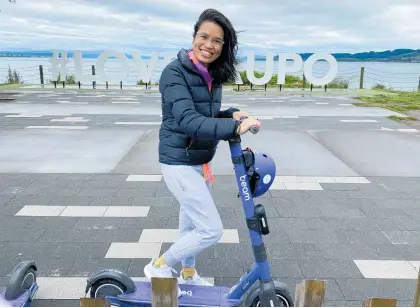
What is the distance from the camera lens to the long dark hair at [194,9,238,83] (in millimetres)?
2229

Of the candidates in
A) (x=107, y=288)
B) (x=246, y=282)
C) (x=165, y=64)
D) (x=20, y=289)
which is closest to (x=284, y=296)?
(x=246, y=282)

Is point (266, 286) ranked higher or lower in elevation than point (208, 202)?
lower

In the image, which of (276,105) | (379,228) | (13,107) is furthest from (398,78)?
(379,228)

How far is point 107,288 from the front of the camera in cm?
255

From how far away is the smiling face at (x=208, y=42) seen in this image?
7.29 feet

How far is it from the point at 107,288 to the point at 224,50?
1649mm

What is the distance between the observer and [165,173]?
251cm

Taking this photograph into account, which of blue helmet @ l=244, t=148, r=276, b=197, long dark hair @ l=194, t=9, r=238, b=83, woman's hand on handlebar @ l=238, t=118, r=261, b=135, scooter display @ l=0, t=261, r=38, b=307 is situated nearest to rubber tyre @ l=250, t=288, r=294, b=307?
blue helmet @ l=244, t=148, r=276, b=197

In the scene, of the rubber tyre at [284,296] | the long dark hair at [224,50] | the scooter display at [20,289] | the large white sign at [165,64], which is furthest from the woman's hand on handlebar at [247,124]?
the large white sign at [165,64]

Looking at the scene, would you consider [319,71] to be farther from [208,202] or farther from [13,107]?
[208,202]

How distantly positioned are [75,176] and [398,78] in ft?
75.1

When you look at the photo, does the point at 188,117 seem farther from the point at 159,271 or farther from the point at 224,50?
the point at 159,271

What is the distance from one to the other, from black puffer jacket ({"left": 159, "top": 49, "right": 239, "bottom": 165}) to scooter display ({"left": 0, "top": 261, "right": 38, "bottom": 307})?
3.90 ft

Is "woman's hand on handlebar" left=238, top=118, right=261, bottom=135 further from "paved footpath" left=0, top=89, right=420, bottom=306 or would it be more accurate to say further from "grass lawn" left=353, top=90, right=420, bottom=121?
"grass lawn" left=353, top=90, right=420, bottom=121
